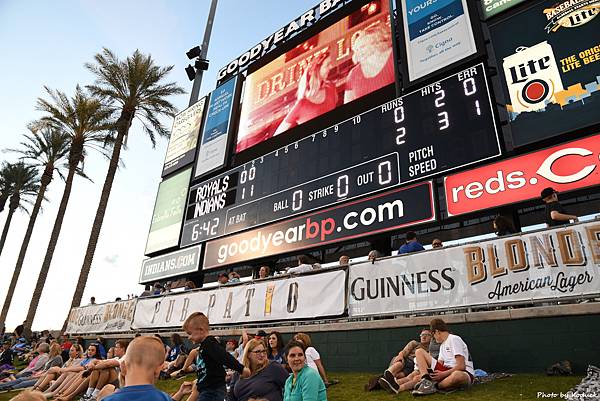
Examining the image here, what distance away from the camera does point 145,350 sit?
8.10 feet

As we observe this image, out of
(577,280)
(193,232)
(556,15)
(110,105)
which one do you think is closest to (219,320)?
(193,232)

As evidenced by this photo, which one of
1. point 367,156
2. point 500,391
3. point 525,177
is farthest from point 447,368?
point 367,156

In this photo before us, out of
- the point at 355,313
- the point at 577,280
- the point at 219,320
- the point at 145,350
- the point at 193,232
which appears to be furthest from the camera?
the point at 193,232

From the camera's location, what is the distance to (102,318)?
53.6 ft

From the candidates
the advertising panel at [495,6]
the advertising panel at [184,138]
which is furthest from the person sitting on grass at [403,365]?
the advertising panel at [184,138]

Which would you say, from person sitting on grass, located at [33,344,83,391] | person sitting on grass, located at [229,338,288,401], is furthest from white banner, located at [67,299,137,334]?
person sitting on grass, located at [229,338,288,401]

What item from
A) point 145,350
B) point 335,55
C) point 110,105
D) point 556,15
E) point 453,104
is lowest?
point 145,350

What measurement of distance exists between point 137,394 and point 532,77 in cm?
1020

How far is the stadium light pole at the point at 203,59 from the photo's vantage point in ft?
75.4

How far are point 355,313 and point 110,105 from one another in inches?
844

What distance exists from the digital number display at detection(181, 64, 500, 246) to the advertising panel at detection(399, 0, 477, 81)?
3.12 ft

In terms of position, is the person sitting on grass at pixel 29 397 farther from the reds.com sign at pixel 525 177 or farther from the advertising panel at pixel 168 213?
the advertising panel at pixel 168 213

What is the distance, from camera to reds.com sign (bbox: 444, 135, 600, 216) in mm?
7742

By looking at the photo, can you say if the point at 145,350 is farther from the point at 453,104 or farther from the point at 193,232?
the point at 193,232
